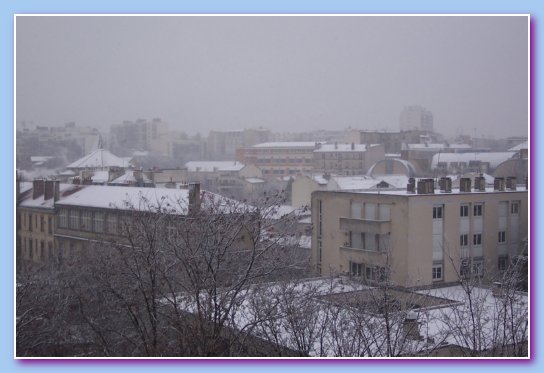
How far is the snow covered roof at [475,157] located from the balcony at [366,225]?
68.7 inches

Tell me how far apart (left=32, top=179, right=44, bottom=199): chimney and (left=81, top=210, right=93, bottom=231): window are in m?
0.82

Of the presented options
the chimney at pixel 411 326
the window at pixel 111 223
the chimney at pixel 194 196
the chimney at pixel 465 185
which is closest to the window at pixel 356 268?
the chimney at pixel 465 185

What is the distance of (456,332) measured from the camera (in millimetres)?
4898

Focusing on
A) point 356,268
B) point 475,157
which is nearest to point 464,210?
point 475,157

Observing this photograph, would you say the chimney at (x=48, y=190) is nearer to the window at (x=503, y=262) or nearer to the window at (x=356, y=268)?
the window at (x=356, y=268)

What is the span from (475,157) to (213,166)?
5.39 m

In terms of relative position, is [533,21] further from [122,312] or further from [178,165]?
[178,165]

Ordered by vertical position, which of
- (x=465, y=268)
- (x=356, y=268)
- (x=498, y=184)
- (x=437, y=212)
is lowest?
(x=356, y=268)

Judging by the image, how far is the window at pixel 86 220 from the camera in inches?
418

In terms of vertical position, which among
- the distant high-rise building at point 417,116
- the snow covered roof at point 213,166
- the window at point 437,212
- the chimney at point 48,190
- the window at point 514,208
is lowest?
the window at point 437,212

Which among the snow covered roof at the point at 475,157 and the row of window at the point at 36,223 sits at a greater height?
the snow covered roof at the point at 475,157

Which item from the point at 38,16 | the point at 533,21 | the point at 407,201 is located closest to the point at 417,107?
the point at 407,201

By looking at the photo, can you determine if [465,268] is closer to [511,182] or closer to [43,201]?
[511,182]

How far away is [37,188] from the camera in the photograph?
1129 cm
